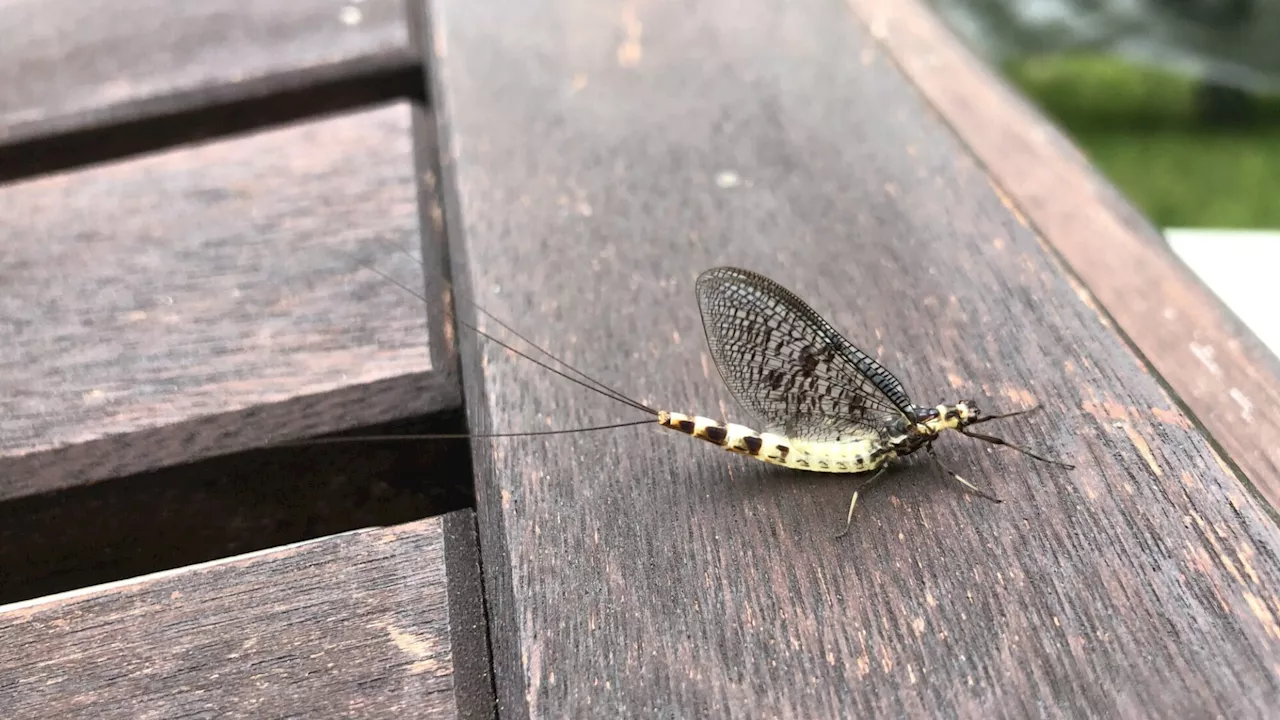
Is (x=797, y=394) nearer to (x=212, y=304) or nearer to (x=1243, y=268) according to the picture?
(x=212, y=304)

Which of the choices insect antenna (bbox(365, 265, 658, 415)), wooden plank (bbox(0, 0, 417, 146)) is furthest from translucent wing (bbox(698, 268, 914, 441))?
wooden plank (bbox(0, 0, 417, 146))

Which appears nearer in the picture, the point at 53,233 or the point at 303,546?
the point at 303,546

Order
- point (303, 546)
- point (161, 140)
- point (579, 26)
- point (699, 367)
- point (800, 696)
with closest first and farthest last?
point (800, 696), point (303, 546), point (699, 367), point (161, 140), point (579, 26)

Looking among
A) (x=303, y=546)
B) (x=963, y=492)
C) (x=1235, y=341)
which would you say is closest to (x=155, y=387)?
(x=303, y=546)

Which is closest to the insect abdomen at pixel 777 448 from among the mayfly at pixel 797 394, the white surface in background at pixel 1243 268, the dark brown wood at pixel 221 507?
the mayfly at pixel 797 394

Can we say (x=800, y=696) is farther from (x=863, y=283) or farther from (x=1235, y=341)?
(x=1235, y=341)

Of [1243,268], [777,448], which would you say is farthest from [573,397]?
[1243,268]

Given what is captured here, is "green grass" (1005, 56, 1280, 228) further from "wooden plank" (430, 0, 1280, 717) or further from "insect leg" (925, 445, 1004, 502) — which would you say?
"insect leg" (925, 445, 1004, 502)
